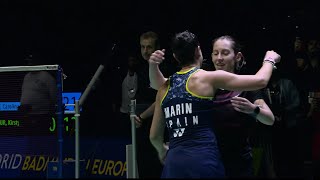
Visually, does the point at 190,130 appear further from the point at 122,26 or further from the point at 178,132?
the point at 122,26

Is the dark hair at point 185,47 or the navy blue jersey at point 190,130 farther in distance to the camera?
the dark hair at point 185,47

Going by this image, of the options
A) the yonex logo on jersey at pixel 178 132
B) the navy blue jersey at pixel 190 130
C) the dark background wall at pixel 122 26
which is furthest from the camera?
the dark background wall at pixel 122 26

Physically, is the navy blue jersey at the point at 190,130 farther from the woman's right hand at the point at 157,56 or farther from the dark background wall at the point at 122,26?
the dark background wall at the point at 122,26

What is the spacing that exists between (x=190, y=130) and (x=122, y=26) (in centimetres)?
327

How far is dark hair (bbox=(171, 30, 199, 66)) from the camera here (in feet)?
10.2

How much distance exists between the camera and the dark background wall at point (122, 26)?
17.6 ft

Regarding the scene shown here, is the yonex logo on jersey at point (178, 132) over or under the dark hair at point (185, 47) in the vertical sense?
under

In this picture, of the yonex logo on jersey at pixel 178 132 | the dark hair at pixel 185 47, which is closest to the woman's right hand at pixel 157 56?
the dark hair at pixel 185 47

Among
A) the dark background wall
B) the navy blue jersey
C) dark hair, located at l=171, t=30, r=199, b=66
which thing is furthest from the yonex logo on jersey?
the dark background wall

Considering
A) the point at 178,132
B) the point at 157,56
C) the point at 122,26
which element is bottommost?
the point at 178,132

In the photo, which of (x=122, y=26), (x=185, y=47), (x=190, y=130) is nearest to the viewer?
(x=190, y=130)

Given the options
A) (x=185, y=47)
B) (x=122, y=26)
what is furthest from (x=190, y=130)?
(x=122, y=26)

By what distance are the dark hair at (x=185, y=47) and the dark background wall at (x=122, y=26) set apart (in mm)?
1661

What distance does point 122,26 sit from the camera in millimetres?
6039
